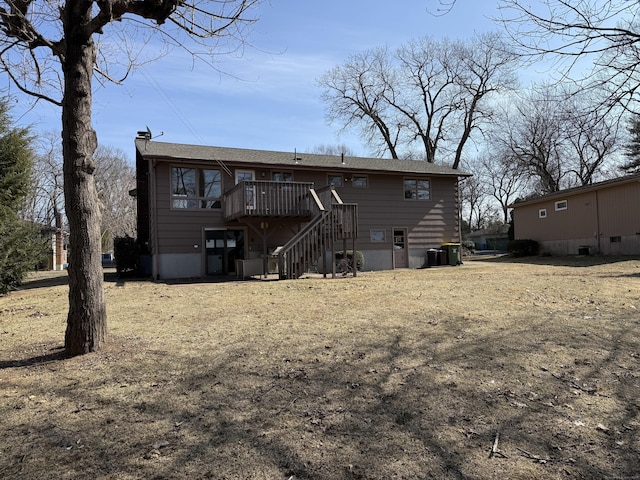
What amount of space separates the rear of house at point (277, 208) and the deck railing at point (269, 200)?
0.11 feet

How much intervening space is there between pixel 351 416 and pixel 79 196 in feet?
12.7

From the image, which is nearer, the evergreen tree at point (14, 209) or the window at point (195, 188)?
the evergreen tree at point (14, 209)

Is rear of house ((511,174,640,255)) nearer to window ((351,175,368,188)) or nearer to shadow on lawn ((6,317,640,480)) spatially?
window ((351,175,368,188))

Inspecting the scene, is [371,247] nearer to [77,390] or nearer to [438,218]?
[438,218]

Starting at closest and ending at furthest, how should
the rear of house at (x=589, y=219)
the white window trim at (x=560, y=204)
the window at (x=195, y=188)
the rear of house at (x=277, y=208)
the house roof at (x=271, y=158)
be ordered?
the rear of house at (x=277, y=208) < the window at (x=195, y=188) < the house roof at (x=271, y=158) < the rear of house at (x=589, y=219) < the white window trim at (x=560, y=204)

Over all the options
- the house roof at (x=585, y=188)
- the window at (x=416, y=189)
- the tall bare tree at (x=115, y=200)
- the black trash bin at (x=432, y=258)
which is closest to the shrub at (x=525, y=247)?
the house roof at (x=585, y=188)

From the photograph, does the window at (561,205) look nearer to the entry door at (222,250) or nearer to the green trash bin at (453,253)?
the green trash bin at (453,253)

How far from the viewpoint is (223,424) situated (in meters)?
3.45

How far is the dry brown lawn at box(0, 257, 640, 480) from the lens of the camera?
293 cm

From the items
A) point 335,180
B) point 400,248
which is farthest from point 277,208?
point 400,248

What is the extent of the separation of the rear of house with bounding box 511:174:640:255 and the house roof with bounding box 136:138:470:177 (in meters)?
6.74

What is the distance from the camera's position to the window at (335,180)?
18625 millimetres

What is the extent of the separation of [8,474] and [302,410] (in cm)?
203

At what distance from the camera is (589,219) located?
71.6ft
